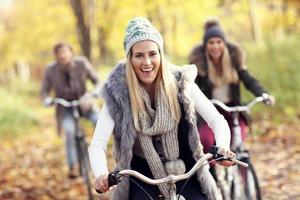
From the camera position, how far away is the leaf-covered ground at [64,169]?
7.92m

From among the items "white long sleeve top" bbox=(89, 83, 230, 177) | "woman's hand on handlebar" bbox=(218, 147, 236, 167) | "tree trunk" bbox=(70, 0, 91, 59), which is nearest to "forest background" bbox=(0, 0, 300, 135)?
"tree trunk" bbox=(70, 0, 91, 59)

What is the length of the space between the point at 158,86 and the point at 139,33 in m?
0.38

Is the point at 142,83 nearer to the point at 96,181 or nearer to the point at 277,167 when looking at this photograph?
the point at 96,181

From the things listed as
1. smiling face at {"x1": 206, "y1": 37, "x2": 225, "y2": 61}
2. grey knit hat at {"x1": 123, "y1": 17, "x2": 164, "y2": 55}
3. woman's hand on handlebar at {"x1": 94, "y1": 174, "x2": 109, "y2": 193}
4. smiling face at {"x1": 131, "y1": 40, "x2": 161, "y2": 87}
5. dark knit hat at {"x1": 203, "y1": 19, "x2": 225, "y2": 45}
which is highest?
dark knit hat at {"x1": 203, "y1": 19, "x2": 225, "y2": 45}

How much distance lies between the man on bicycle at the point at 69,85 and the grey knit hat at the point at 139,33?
469 centimetres

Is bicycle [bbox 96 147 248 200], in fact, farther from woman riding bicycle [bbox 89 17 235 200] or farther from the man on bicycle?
the man on bicycle

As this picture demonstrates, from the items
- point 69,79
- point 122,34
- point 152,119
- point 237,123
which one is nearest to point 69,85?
point 69,79

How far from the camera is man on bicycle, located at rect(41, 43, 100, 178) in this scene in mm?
8391

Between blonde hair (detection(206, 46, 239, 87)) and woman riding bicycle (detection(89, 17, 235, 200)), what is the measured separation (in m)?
2.13

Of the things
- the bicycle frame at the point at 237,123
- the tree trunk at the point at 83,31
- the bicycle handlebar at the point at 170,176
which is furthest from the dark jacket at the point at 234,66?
the tree trunk at the point at 83,31

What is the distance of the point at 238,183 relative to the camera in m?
5.36

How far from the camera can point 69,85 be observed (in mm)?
8656

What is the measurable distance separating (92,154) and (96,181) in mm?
335

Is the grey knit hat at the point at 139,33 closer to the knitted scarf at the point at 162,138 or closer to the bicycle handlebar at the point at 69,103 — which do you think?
the knitted scarf at the point at 162,138
